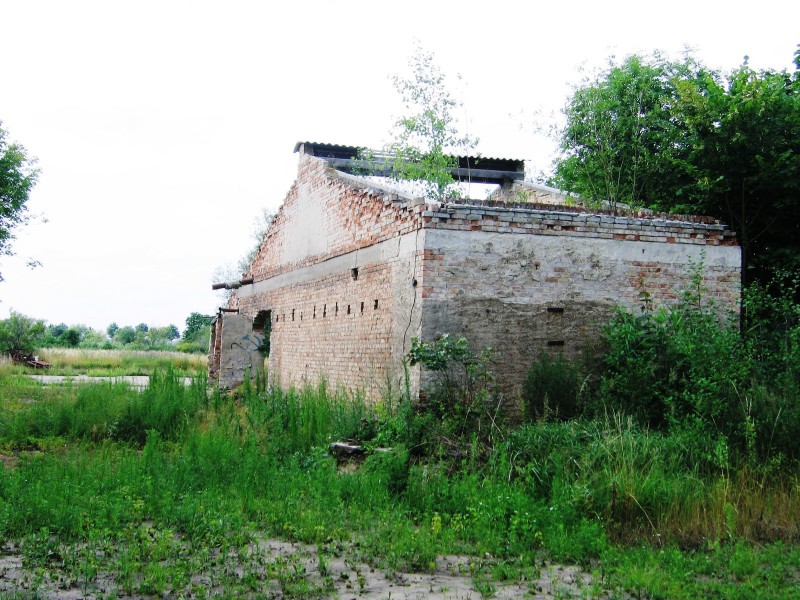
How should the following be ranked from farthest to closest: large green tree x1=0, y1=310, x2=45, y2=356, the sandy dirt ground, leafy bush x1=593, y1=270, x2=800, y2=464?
large green tree x1=0, y1=310, x2=45, y2=356 → leafy bush x1=593, y1=270, x2=800, y2=464 → the sandy dirt ground

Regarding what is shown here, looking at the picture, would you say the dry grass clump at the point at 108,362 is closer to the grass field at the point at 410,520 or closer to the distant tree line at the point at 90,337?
the distant tree line at the point at 90,337

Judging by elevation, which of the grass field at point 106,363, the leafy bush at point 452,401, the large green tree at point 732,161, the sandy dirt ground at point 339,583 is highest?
the large green tree at point 732,161

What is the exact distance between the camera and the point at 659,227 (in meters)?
10.0

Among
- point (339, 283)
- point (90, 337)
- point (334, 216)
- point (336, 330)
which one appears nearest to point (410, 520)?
point (336, 330)

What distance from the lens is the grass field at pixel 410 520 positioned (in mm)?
4848

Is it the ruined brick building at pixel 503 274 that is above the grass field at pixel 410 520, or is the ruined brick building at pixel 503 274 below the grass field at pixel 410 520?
above

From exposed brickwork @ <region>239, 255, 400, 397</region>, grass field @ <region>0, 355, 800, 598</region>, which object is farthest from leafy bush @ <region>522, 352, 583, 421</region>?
exposed brickwork @ <region>239, 255, 400, 397</region>

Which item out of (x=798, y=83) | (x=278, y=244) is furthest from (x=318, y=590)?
(x=798, y=83)

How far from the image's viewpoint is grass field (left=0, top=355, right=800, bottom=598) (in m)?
4.85

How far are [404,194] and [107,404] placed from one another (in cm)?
601

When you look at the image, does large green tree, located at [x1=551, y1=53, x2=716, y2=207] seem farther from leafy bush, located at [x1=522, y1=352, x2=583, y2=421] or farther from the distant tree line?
the distant tree line

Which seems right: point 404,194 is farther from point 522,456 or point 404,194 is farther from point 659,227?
point 522,456

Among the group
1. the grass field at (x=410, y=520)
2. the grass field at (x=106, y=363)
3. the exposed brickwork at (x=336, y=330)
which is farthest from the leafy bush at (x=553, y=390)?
the grass field at (x=106, y=363)

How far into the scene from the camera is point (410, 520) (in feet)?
20.6
